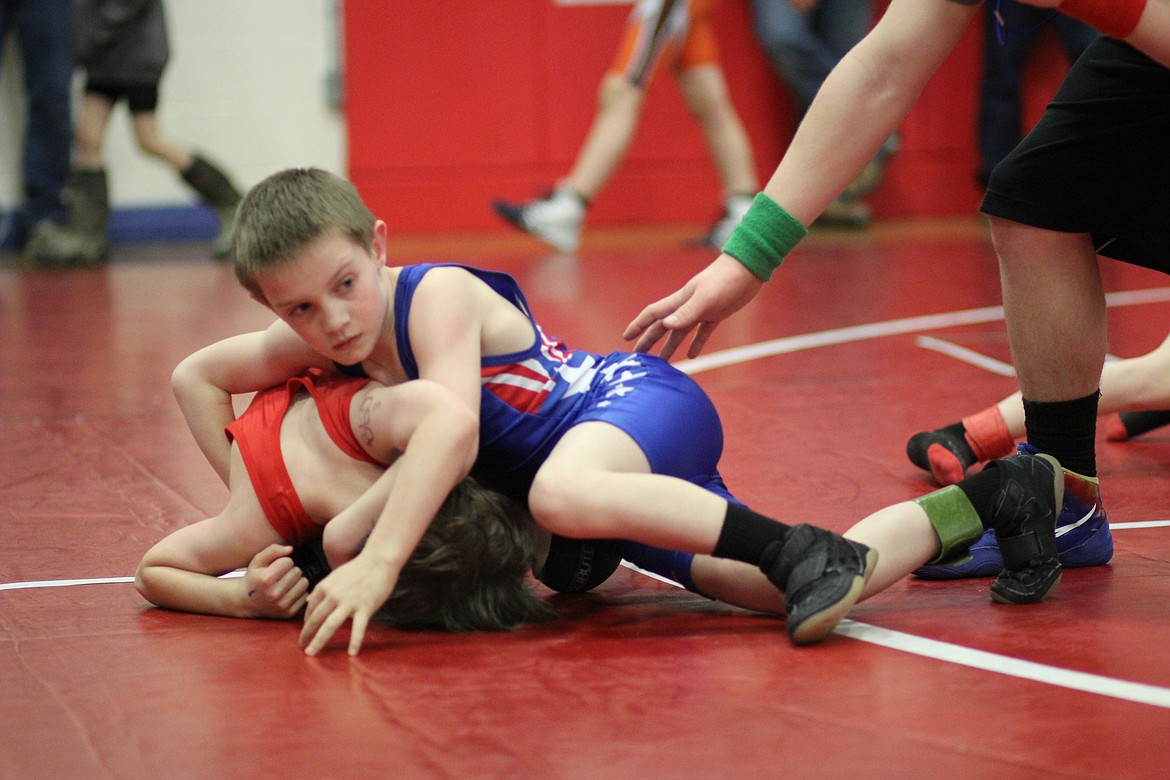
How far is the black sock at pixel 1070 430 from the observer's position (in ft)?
7.64

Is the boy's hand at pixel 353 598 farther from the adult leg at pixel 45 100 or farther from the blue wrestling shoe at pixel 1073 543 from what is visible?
the adult leg at pixel 45 100

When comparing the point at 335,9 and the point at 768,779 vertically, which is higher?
the point at 335,9

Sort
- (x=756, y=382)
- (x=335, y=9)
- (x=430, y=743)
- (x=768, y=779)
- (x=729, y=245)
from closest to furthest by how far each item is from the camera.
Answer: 1. (x=768, y=779)
2. (x=430, y=743)
3. (x=729, y=245)
4. (x=756, y=382)
5. (x=335, y=9)

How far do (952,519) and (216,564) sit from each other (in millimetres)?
1115

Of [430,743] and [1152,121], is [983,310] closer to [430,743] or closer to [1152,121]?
[1152,121]

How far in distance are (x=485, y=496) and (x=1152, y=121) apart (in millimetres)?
1132

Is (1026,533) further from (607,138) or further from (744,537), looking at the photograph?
(607,138)

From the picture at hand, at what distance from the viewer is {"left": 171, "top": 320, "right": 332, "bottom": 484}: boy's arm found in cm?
239

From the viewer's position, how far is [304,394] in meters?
2.32

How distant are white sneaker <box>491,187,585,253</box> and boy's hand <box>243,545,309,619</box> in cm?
417

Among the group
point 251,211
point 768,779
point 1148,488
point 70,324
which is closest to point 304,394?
point 251,211

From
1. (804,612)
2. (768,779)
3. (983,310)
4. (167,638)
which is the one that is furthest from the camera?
(983,310)

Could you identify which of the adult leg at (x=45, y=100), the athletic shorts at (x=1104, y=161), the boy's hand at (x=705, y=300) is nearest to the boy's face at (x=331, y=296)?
the boy's hand at (x=705, y=300)

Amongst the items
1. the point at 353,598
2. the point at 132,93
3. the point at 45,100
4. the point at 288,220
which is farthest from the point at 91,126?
the point at 353,598
